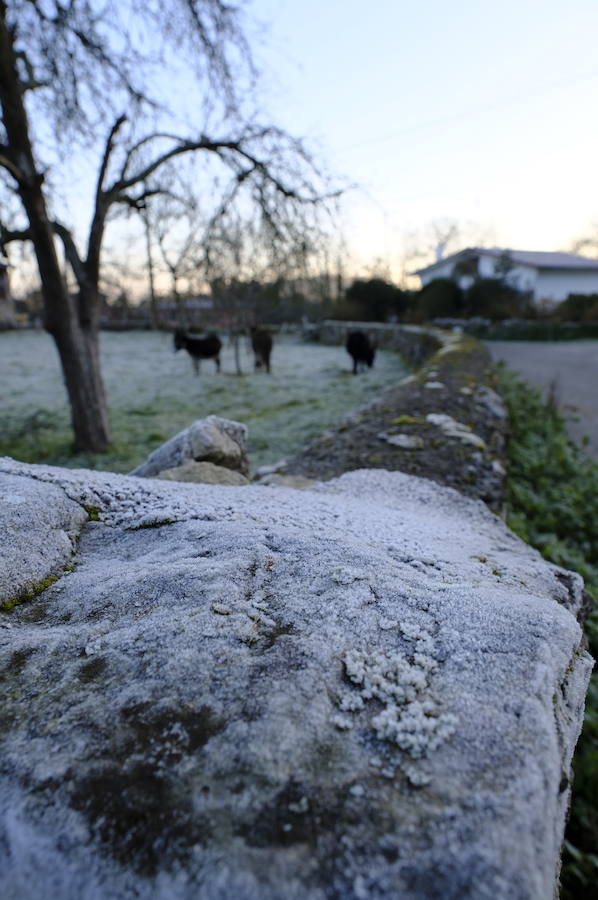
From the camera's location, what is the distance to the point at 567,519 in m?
4.56

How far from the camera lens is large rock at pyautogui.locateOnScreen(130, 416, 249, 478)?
309cm

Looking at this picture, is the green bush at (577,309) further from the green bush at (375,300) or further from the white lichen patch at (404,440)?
the white lichen patch at (404,440)

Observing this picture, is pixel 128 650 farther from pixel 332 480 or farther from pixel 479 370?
pixel 479 370

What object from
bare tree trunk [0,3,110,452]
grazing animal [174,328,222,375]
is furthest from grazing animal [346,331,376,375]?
bare tree trunk [0,3,110,452]

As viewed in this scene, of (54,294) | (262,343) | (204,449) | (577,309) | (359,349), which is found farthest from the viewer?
(577,309)

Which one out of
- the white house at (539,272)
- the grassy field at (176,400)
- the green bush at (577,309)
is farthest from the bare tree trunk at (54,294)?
the white house at (539,272)

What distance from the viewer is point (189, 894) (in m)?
0.71

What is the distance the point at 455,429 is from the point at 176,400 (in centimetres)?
648

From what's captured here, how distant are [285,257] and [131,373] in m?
7.73

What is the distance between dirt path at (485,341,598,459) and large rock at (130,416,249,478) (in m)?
5.13

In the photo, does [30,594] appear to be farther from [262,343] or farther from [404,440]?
[262,343]

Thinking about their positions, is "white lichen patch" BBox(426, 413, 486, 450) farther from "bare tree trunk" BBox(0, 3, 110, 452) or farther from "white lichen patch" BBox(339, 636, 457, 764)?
"bare tree trunk" BBox(0, 3, 110, 452)

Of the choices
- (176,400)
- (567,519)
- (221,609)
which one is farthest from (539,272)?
(221,609)

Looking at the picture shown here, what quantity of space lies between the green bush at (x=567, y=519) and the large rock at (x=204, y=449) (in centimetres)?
229
